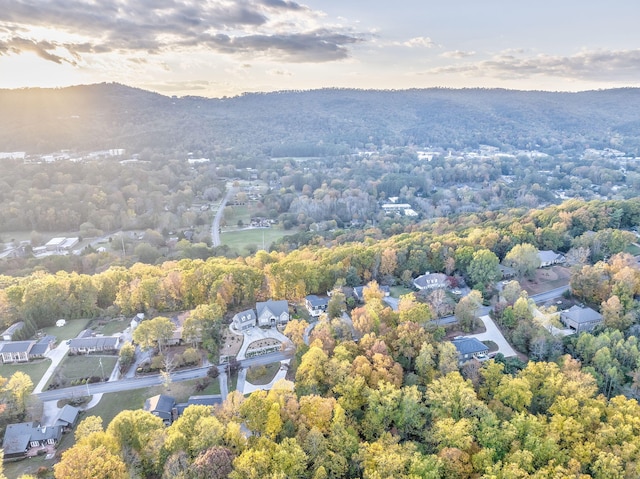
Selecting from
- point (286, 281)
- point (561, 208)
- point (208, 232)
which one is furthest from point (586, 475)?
point (208, 232)

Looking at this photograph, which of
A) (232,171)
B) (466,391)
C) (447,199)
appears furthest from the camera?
(232,171)

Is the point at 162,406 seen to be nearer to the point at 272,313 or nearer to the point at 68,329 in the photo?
the point at 272,313

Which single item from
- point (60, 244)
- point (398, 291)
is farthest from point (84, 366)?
point (60, 244)

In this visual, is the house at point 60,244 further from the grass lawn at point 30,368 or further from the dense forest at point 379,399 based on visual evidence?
the grass lawn at point 30,368

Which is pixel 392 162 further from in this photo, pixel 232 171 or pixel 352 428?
pixel 352 428

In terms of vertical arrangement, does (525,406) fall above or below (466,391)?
below

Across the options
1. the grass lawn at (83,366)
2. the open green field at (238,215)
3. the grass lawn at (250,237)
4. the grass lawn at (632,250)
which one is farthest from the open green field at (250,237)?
the grass lawn at (632,250)
